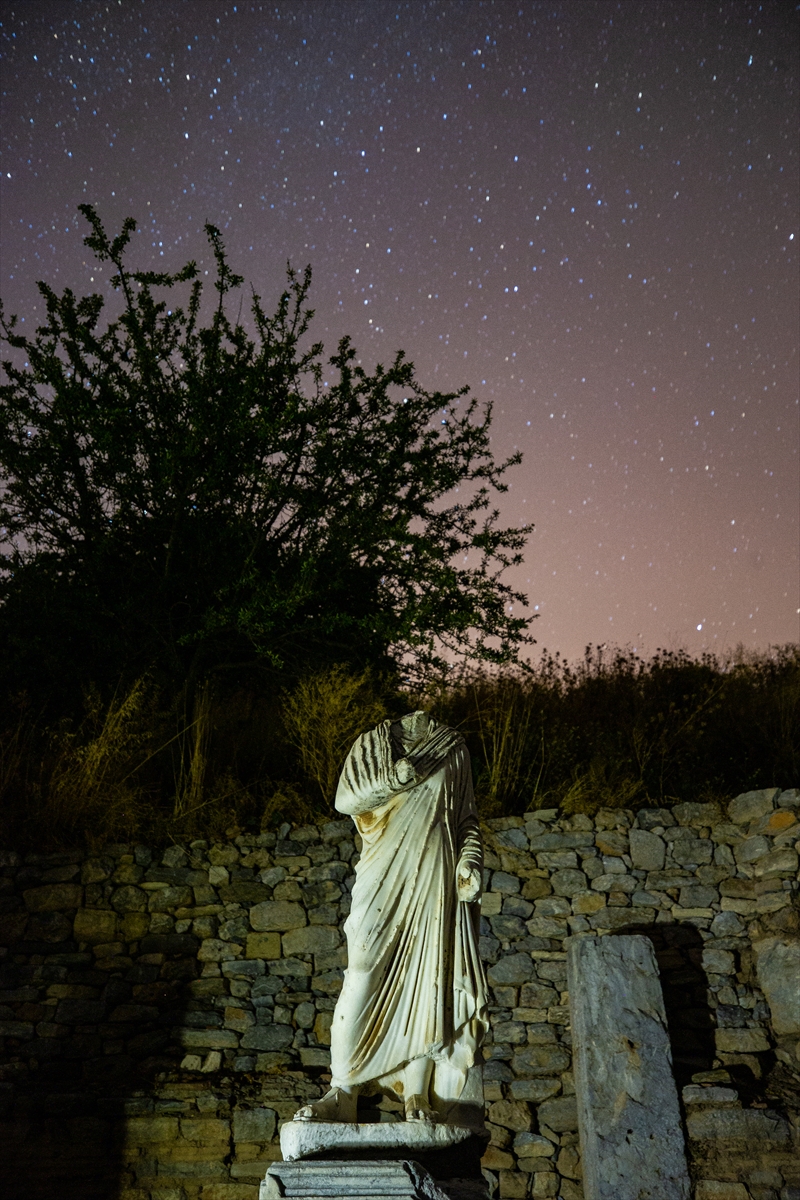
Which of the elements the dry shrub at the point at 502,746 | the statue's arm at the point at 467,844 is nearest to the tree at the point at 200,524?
the dry shrub at the point at 502,746

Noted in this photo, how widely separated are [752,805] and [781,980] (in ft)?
5.13

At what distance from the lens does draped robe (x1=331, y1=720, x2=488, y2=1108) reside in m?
3.49

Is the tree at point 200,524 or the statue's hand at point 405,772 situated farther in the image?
the tree at point 200,524

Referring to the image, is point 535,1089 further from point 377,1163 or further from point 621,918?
point 377,1163

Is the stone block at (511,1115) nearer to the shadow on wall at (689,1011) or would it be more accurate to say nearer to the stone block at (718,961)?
the shadow on wall at (689,1011)

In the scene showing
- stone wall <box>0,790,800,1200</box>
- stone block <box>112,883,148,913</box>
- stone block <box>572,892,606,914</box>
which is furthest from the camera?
stone block <box>572,892,606,914</box>

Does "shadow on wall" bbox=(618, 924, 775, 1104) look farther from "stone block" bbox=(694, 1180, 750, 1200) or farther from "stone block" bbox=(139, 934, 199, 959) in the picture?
"stone block" bbox=(139, 934, 199, 959)

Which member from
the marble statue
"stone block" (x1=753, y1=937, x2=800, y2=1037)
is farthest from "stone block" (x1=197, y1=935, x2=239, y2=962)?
the marble statue

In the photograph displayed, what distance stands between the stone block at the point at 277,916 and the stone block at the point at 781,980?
3.82 m

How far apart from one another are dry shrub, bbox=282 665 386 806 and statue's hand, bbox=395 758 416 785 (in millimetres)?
5513

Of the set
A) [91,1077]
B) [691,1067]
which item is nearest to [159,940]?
[91,1077]

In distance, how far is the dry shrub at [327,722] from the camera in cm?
948

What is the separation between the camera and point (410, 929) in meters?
3.65

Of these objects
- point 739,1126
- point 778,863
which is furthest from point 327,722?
point 739,1126
